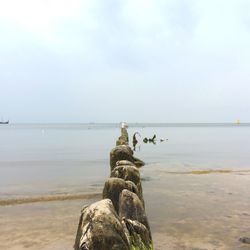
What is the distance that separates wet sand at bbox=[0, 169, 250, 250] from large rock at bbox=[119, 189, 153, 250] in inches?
74.5

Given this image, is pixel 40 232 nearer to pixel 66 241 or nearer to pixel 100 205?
pixel 66 241

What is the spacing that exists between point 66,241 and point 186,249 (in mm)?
3027

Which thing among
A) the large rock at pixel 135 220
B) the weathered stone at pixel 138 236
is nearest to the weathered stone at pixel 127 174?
the large rock at pixel 135 220

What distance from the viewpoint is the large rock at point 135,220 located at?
6.50 m

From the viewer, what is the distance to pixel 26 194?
16109mm

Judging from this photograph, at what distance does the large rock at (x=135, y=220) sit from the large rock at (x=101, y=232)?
1297mm

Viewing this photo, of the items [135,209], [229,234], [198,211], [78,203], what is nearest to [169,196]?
[198,211]

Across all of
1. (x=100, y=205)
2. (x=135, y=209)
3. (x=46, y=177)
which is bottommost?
(x=46, y=177)

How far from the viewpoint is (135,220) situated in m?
7.40

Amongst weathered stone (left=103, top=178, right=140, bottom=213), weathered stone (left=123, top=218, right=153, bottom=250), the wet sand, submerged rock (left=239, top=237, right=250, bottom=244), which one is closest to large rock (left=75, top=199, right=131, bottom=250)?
→ weathered stone (left=123, top=218, right=153, bottom=250)

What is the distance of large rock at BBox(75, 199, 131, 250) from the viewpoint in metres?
4.89

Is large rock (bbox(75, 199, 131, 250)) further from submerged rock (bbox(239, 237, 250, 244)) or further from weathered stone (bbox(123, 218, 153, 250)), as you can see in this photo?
submerged rock (bbox(239, 237, 250, 244))

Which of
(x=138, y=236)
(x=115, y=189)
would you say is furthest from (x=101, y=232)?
(x=115, y=189)

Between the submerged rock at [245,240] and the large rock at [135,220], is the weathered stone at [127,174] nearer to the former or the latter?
the large rock at [135,220]
